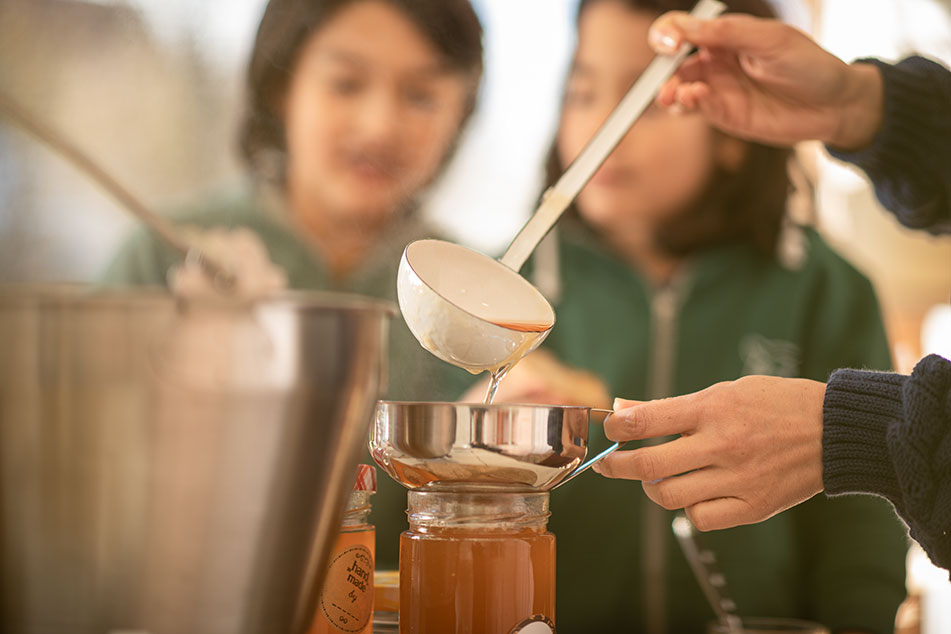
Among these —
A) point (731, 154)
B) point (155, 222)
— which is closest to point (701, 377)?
point (731, 154)

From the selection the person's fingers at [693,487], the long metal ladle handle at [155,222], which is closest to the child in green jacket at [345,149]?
the person's fingers at [693,487]

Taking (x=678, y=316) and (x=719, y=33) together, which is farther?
(x=678, y=316)

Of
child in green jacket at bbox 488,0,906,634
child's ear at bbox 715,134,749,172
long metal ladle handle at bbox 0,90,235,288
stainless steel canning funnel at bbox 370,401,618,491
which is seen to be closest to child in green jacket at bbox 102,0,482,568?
child in green jacket at bbox 488,0,906,634

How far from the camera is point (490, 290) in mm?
813

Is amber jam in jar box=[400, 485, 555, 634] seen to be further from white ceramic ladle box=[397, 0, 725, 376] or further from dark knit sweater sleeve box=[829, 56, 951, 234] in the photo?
dark knit sweater sleeve box=[829, 56, 951, 234]

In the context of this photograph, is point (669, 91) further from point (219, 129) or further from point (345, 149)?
point (219, 129)

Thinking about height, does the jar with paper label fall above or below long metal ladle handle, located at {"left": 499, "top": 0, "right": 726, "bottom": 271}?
below

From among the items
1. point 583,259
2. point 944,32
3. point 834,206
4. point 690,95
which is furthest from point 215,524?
point 944,32

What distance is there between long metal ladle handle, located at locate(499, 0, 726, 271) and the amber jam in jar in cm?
27

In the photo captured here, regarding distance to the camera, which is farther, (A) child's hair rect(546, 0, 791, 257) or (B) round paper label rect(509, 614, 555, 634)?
A: (A) child's hair rect(546, 0, 791, 257)

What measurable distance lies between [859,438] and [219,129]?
1.59 meters

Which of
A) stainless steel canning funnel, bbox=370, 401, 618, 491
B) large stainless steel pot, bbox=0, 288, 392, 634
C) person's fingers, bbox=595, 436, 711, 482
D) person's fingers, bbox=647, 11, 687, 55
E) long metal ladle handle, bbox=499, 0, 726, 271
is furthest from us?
person's fingers, bbox=647, 11, 687, 55

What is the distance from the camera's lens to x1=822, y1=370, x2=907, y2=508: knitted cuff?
2.33ft

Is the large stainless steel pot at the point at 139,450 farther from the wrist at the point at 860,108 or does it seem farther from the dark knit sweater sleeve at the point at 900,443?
the wrist at the point at 860,108
